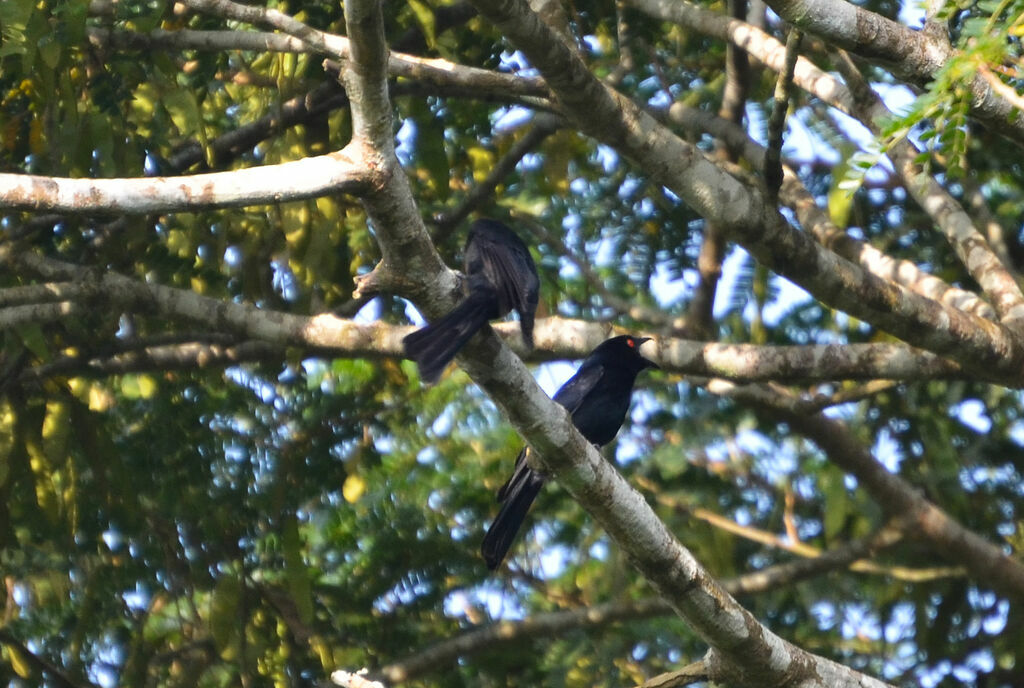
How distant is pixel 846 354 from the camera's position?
5023mm

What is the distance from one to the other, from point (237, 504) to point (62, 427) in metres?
1.13

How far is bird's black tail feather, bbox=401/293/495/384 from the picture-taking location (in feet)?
11.6

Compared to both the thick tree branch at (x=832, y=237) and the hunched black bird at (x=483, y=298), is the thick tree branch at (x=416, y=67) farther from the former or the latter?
the thick tree branch at (x=832, y=237)

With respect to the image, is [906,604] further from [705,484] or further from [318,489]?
[318,489]

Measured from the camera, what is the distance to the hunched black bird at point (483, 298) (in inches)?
140

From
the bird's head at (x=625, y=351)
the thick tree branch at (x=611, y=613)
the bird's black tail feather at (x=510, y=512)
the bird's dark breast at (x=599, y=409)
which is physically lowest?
the bird's black tail feather at (x=510, y=512)

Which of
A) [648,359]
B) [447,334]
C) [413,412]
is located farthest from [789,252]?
[413,412]

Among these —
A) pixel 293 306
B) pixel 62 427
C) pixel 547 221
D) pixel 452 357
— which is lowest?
pixel 452 357

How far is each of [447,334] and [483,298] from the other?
17cm

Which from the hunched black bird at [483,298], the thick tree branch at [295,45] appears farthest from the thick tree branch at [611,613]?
the thick tree branch at [295,45]

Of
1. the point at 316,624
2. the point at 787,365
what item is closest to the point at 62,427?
the point at 316,624

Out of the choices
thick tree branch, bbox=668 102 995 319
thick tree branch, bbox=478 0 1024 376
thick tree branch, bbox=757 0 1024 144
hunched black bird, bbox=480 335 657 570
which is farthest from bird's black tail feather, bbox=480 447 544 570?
thick tree branch, bbox=757 0 1024 144

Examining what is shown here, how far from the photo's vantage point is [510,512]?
491cm

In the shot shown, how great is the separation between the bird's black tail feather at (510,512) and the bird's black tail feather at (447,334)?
135cm
